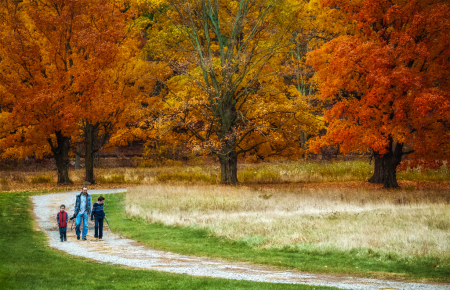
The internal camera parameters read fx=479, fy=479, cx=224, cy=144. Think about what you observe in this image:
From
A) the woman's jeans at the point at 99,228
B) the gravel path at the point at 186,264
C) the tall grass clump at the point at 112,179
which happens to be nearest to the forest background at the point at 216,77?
the tall grass clump at the point at 112,179

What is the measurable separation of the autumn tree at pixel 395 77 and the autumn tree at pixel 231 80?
3.96 metres

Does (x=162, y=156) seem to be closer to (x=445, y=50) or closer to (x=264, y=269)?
(x=445, y=50)

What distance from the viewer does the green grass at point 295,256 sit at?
1054 centimetres

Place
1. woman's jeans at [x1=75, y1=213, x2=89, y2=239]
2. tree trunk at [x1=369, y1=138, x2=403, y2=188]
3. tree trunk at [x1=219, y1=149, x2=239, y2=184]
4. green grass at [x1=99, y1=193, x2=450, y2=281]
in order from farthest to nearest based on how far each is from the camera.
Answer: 1. tree trunk at [x1=219, y1=149, x2=239, y2=184]
2. tree trunk at [x1=369, y1=138, x2=403, y2=188]
3. woman's jeans at [x1=75, y1=213, x2=89, y2=239]
4. green grass at [x1=99, y1=193, x2=450, y2=281]

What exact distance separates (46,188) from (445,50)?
23.1 m

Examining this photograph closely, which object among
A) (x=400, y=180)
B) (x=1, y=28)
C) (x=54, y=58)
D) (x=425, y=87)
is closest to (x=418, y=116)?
(x=425, y=87)

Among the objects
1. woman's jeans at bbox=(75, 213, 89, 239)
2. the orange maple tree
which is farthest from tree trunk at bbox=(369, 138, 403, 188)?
woman's jeans at bbox=(75, 213, 89, 239)

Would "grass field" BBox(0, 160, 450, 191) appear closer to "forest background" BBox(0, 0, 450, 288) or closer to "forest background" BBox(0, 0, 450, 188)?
"forest background" BBox(0, 0, 450, 288)

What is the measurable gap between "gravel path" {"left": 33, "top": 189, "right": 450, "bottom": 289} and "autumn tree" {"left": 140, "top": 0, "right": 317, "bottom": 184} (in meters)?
12.2

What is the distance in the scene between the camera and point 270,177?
33.4 m

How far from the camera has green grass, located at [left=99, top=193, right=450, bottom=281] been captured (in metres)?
Answer: 10.5

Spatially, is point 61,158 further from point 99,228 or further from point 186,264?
point 186,264

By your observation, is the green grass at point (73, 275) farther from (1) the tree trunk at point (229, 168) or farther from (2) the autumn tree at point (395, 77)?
(1) the tree trunk at point (229, 168)

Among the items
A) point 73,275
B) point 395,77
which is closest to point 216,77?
point 395,77
